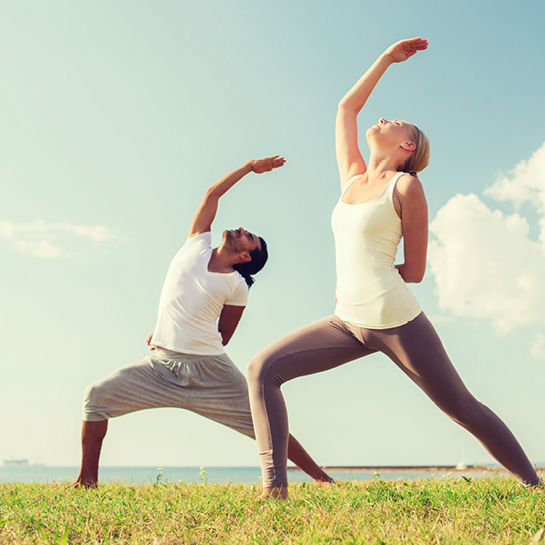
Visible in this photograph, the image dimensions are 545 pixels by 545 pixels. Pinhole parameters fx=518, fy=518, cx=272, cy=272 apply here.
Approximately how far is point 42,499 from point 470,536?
3.01 metres

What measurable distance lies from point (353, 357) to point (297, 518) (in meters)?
1.18

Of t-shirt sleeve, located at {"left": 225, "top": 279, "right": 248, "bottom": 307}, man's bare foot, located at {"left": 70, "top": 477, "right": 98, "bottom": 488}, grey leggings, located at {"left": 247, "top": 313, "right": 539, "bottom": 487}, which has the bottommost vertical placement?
man's bare foot, located at {"left": 70, "top": 477, "right": 98, "bottom": 488}

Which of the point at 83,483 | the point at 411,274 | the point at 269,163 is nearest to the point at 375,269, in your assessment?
the point at 411,274

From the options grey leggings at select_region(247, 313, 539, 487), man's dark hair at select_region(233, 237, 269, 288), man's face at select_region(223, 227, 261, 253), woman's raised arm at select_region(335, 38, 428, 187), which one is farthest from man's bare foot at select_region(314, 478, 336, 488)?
woman's raised arm at select_region(335, 38, 428, 187)

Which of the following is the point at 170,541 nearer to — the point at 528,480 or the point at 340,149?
the point at 528,480

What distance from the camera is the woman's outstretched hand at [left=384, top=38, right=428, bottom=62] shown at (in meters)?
4.19

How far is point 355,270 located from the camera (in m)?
3.48

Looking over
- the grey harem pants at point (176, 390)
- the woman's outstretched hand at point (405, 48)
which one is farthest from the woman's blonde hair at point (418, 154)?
the grey harem pants at point (176, 390)

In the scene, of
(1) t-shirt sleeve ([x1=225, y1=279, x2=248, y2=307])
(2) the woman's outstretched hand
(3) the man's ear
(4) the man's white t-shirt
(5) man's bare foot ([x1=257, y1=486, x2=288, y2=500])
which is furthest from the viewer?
(1) t-shirt sleeve ([x1=225, y1=279, x2=248, y2=307])

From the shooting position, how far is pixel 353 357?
364cm

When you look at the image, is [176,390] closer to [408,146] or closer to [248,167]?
[248,167]

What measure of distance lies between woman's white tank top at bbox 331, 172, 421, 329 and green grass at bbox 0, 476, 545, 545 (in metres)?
1.13

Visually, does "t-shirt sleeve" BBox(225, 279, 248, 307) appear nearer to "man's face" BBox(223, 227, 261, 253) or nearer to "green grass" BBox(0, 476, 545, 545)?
"man's face" BBox(223, 227, 261, 253)

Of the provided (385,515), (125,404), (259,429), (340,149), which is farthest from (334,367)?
(125,404)
